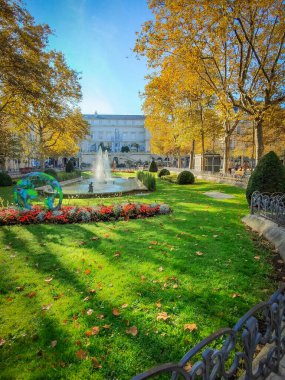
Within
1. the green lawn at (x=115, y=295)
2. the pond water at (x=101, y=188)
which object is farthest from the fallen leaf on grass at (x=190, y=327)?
the pond water at (x=101, y=188)

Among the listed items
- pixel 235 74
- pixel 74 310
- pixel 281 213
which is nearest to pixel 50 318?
pixel 74 310

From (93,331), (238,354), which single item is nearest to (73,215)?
(93,331)

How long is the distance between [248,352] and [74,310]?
2496 millimetres

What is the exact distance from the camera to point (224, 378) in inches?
76.1

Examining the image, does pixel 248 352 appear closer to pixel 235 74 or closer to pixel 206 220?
pixel 206 220

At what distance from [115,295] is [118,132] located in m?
105

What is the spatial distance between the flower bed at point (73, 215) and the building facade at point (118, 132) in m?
95.9

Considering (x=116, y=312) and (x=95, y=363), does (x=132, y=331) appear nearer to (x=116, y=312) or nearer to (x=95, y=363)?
(x=116, y=312)

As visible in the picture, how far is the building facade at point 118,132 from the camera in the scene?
104250 mm

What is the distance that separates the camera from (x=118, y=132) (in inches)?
4139

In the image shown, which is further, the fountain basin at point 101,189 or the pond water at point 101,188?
the pond water at point 101,188

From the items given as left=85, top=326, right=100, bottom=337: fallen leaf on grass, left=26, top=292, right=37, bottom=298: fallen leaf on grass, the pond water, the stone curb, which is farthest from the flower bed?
the pond water

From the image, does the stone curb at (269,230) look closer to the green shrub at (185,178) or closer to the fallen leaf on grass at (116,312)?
the fallen leaf on grass at (116,312)

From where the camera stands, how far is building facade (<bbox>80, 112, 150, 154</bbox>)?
104250 millimetres
